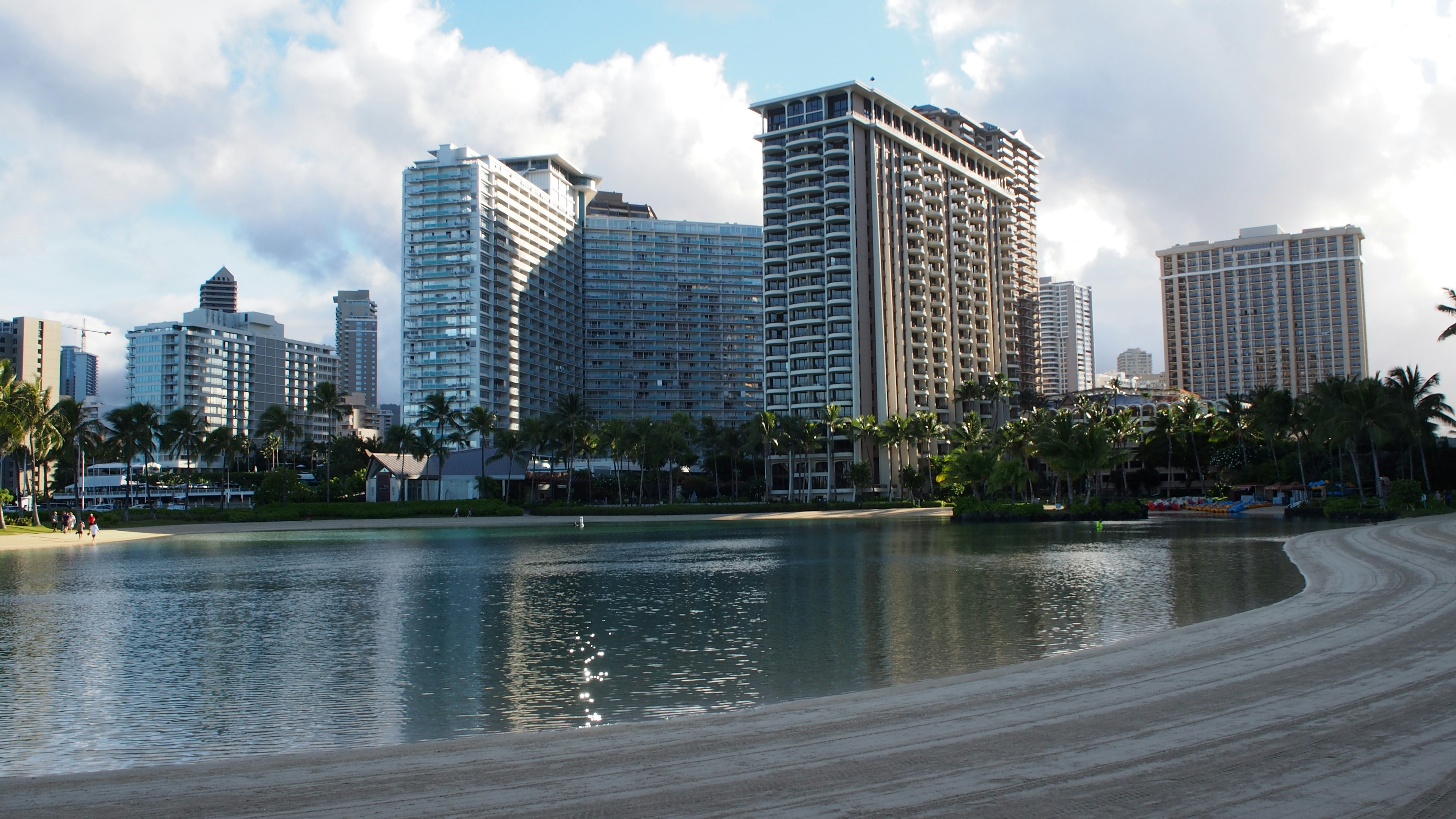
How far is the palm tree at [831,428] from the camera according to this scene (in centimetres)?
12031

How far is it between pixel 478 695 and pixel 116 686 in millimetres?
6927

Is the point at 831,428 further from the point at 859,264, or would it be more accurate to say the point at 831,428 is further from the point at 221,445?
the point at 221,445

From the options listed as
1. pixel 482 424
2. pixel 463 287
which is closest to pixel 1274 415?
pixel 482 424

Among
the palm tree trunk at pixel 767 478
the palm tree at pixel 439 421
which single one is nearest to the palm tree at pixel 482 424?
the palm tree at pixel 439 421

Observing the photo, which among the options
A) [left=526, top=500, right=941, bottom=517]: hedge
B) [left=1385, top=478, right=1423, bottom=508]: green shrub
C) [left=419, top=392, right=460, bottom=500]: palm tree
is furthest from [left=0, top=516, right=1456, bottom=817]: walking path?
[left=419, top=392, right=460, bottom=500]: palm tree

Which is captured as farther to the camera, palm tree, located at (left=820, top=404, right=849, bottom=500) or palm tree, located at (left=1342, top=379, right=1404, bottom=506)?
palm tree, located at (left=820, top=404, right=849, bottom=500)

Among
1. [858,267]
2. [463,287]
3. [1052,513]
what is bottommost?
[1052,513]

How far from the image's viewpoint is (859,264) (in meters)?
136

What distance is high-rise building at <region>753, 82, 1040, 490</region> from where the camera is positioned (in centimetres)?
13600

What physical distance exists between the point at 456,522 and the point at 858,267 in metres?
69.7

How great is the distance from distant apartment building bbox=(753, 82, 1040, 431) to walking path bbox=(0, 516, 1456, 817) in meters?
122

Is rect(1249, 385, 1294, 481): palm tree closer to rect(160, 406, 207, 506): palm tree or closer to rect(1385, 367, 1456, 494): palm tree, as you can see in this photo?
rect(1385, 367, 1456, 494): palm tree

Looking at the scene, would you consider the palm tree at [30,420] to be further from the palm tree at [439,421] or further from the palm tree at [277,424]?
the palm tree at [439,421]

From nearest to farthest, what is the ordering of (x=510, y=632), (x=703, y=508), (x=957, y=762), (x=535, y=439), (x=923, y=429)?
1. (x=957, y=762)
2. (x=510, y=632)
3. (x=703, y=508)
4. (x=535, y=439)
5. (x=923, y=429)
